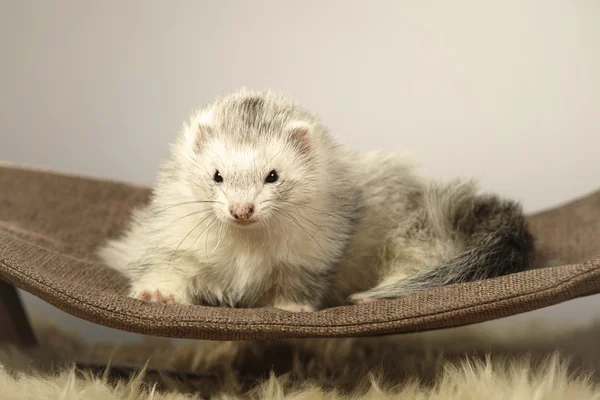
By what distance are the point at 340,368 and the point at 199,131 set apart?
581mm

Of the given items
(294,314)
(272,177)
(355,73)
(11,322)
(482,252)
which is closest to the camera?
(294,314)

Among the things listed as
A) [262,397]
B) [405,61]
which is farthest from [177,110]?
[262,397]

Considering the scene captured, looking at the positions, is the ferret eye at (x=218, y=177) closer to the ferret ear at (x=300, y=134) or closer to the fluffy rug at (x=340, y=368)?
the ferret ear at (x=300, y=134)

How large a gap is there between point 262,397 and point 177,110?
4.20 feet

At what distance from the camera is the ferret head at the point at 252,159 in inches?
45.8

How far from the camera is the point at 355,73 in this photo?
215 cm

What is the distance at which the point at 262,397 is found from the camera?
1.18m

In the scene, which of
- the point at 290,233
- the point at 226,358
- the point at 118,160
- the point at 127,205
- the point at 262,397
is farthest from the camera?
the point at 118,160

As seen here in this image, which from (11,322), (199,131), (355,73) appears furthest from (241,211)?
(355,73)

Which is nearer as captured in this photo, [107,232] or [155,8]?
[107,232]

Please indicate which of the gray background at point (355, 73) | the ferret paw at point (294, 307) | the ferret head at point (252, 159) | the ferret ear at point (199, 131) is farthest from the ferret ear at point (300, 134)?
the gray background at point (355, 73)

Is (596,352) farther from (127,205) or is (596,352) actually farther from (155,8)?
(155,8)

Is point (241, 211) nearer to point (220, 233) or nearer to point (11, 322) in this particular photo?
point (220, 233)

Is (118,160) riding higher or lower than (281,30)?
lower
